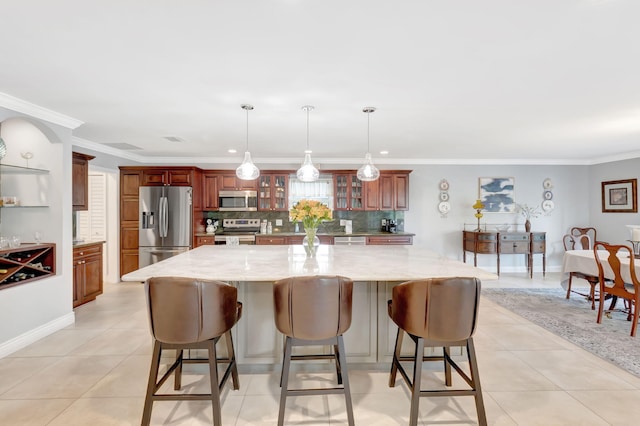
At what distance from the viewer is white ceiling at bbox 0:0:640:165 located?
68.2 inches

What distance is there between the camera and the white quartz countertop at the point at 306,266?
7.02 feet

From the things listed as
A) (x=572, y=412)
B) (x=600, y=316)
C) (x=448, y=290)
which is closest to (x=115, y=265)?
(x=448, y=290)

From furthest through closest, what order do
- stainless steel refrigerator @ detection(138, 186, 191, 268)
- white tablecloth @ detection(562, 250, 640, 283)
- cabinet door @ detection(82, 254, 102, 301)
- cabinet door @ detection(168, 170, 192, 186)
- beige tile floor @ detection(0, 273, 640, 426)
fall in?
1. cabinet door @ detection(168, 170, 192, 186)
2. stainless steel refrigerator @ detection(138, 186, 191, 268)
3. cabinet door @ detection(82, 254, 102, 301)
4. white tablecloth @ detection(562, 250, 640, 283)
5. beige tile floor @ detection(0, 273, 640, 426)

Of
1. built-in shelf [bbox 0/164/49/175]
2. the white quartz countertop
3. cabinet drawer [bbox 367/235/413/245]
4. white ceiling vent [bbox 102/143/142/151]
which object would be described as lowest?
cabinet drawer [bbox 367/235/413/245]

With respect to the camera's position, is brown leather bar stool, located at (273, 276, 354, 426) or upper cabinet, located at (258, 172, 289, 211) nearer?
brown leather bar stool, located at (273, 276, 354, 426)

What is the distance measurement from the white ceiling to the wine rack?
1.45 metres

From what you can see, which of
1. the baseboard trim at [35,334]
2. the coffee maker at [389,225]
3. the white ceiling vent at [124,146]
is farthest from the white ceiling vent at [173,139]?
the coffee maker at [389,225]

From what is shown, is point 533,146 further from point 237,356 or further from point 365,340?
point 237,356

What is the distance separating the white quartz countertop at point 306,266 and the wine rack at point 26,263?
5.47ft

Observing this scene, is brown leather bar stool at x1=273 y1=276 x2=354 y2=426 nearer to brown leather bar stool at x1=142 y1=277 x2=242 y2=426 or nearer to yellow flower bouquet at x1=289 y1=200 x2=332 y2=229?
brown leather bar stool at x1=142 y1=277 x2=242 y2=426

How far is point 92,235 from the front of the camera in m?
5.77

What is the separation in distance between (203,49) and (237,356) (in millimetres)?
2250

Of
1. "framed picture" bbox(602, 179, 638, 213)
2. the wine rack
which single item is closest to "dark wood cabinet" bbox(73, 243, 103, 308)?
the wine rack

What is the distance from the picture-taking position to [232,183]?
6.18 meters
